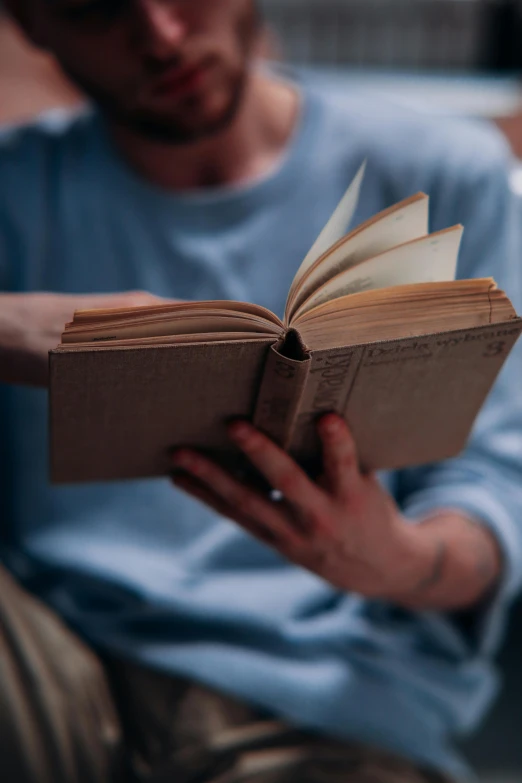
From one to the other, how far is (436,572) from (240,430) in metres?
0.32

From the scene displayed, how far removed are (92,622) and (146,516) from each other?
0.12 m

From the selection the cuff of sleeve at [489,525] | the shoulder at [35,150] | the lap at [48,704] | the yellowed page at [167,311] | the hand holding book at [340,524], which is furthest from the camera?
the shoulder at [35,150]

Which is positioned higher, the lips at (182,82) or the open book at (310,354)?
the lips at (182,82)

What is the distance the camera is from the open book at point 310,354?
1.69ft

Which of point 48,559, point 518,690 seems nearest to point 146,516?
point 48,559

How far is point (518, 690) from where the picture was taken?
108 cm

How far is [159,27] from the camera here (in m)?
0.84

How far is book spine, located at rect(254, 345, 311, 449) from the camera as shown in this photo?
518mm

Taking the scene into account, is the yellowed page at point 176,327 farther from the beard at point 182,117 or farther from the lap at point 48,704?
the beard at point 182,117

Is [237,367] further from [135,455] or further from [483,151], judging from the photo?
[483,151]

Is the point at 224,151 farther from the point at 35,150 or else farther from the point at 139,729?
the point at 139,729

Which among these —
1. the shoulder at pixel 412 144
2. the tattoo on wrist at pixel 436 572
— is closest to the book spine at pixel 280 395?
the tattoo on wrist at pixel 436 572

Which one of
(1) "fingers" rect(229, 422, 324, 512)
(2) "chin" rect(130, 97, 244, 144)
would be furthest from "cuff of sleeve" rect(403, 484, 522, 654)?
(2) "chin" rect(130, 97, 244, 144)

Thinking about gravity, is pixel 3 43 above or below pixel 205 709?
above
